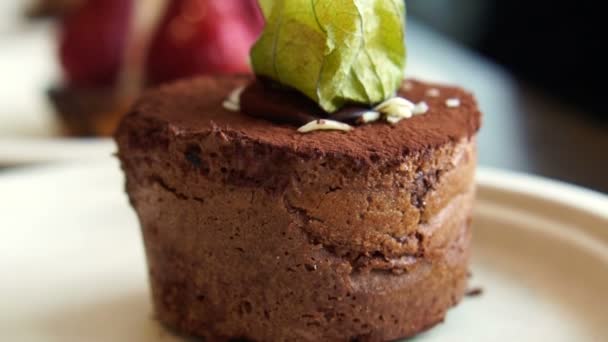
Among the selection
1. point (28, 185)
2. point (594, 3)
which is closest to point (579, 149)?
point (594, 3)

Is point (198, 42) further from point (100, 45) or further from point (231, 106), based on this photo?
point (231, 106)

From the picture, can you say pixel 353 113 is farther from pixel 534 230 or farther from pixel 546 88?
pixel 546 88

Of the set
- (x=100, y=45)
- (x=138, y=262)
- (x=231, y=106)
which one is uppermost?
(x=231, y=106)

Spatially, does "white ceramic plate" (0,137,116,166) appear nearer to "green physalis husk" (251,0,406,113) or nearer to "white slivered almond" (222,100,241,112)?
"white slivered almond" (222,100,241,112)

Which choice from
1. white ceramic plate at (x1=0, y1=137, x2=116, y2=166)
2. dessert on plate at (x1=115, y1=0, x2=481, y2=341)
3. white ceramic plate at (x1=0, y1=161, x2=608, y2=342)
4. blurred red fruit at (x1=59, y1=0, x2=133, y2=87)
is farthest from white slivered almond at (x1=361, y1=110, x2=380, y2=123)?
blurred red fruit at (x1=59, y1=0, x2=133, y2=87)

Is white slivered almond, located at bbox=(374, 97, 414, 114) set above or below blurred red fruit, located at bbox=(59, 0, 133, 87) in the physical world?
above

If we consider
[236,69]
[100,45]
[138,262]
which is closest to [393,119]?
[138,262]

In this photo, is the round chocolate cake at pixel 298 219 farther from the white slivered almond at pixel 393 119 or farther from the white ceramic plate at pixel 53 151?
the white ceramic plate at pixel 53 151
